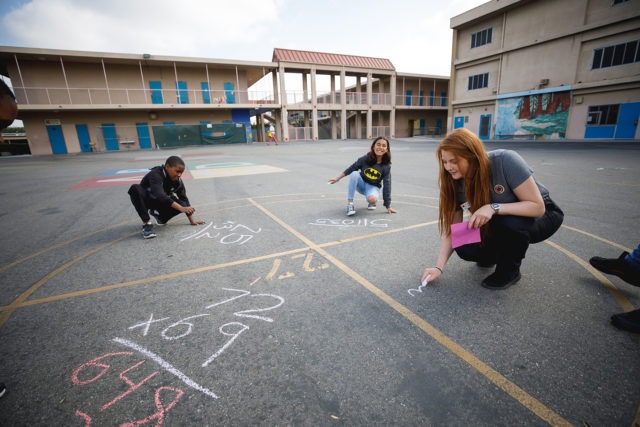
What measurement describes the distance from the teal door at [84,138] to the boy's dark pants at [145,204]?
1099 inches

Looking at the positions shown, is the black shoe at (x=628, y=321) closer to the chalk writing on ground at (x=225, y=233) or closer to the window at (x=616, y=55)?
the chalk writing on ground at (x=225, y=233)

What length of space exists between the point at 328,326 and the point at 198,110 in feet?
101

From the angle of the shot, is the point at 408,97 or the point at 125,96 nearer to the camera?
the point at 125,96

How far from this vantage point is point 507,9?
25.0 m

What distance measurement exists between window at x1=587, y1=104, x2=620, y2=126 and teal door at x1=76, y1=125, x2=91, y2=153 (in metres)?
39.4

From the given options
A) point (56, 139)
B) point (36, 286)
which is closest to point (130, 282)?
point (36, 286)

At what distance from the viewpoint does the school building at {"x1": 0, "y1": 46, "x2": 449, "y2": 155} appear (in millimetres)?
24109

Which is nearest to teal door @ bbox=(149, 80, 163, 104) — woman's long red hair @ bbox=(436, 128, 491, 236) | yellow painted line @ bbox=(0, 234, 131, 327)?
yellow painted line @ bbox=(0, 234, 131, 327)

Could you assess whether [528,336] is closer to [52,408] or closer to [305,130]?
[52,408]

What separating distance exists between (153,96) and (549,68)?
32.7m

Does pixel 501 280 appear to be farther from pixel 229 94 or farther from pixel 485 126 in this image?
pixel 229 94

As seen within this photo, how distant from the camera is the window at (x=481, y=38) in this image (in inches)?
1066

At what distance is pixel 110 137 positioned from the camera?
87.4 ft

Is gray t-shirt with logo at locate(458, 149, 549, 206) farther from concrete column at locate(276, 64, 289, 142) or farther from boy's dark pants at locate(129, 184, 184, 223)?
concrete column at locate(276, 64, 289, 142)
